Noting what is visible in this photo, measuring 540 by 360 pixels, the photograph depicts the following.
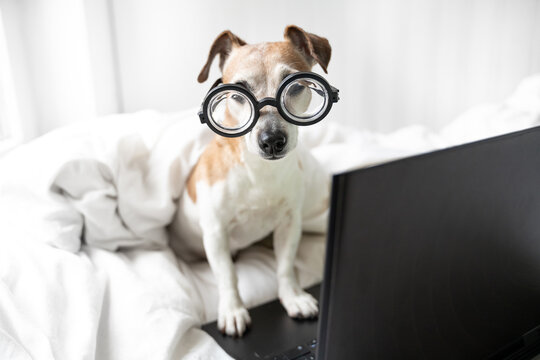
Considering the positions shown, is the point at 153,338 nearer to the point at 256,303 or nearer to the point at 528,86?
the point at 256,303

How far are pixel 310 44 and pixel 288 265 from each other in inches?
19.6

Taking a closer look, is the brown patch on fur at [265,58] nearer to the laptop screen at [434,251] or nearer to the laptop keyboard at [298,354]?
the laptop screen at [434,251]

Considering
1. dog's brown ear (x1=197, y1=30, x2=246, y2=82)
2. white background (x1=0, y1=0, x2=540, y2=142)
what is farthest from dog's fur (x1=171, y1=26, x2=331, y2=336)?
white background (x1=0, y1=0, x2=540, y2=142)

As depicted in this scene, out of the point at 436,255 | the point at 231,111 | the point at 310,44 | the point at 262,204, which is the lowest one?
the point at 262,204

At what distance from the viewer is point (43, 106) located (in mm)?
1471

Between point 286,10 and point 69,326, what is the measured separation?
4.42 ft

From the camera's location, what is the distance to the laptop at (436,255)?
0.49 m

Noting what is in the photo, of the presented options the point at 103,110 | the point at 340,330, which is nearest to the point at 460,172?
the point at 340,330

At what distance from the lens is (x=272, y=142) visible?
0.75 meters

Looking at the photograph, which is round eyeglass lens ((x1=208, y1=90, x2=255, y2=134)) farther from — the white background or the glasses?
the white background

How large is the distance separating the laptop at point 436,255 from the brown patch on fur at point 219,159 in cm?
46

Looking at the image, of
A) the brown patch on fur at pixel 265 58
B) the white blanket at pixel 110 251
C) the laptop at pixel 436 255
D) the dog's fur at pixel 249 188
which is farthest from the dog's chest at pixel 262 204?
the laptop at pixel 436 255

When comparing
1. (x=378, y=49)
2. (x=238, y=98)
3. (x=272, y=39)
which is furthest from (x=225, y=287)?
(x=378, y=49)

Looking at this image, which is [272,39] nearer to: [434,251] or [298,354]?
[298,354]
